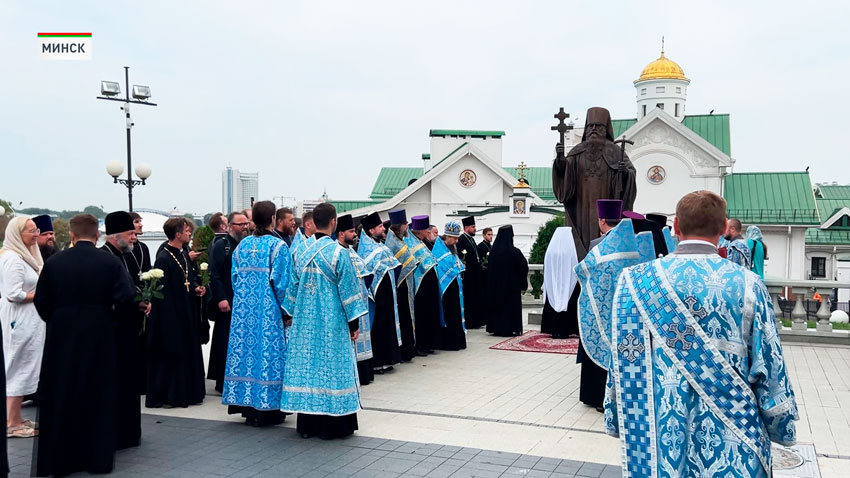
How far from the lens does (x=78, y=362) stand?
5.29 metres

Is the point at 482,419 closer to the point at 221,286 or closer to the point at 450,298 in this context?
the point at 221,286

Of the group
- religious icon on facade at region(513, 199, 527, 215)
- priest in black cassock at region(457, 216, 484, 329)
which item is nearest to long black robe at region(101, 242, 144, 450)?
priest in black cassock at region(457, 216, 484, 329)

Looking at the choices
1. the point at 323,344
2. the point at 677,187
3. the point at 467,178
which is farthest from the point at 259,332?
the point at 677,187

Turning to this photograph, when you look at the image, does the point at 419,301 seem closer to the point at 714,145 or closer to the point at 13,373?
the point at 13,373

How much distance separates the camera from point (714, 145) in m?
42.2

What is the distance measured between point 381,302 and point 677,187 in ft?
117

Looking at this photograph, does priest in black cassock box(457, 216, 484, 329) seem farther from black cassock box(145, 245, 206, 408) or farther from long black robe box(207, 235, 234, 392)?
black cassock box(145, 245, 206, 408)

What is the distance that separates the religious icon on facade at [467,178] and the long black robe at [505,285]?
2634 centimetres

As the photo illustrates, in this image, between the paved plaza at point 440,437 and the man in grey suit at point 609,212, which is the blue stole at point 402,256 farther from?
the man in grey suit at point 609,212

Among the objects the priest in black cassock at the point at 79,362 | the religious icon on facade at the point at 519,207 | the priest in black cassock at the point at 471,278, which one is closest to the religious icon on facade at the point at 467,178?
the religious icon on facade at the point at 519,207

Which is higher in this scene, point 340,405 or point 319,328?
point 319,328

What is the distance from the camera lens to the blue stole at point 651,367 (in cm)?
309

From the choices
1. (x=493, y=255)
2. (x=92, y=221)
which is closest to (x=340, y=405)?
(x=92, y=221)

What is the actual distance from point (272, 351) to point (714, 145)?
4065 cm
